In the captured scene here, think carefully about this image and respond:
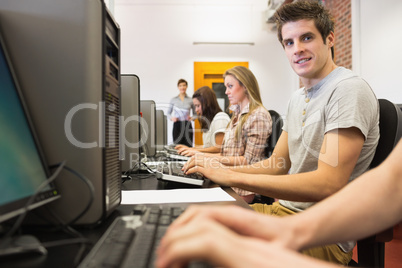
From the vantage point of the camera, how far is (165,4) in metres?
5.32

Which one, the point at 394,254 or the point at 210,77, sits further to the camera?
the point at 210,77

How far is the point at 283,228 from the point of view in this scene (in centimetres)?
39

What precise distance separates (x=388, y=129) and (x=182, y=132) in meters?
4.23

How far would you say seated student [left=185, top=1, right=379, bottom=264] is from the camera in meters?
0.85

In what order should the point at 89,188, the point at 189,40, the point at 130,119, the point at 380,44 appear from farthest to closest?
1. the point at 189,40
2. the point at 380,44
3. the point at 130,119
4. the point at 89,188

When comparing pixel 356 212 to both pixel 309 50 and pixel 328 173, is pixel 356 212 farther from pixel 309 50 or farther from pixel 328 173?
pixel 309 50

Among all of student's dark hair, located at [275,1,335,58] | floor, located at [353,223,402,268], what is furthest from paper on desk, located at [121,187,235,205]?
floor, located at [353,223,402,268]

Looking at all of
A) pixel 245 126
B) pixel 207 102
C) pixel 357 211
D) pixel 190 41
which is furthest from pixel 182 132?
pixel 357 211

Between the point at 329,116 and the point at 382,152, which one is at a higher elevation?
the point at 329,116

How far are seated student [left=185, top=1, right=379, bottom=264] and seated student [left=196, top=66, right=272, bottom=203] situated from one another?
13.8 inches

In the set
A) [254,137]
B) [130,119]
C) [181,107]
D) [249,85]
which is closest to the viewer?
[130,119]

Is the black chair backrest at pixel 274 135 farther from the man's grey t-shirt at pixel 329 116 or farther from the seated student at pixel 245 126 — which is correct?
the man's grey t-shirt at pixel 329 116

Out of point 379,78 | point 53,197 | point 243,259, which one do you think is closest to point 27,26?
point 53,197

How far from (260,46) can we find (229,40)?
594mm
